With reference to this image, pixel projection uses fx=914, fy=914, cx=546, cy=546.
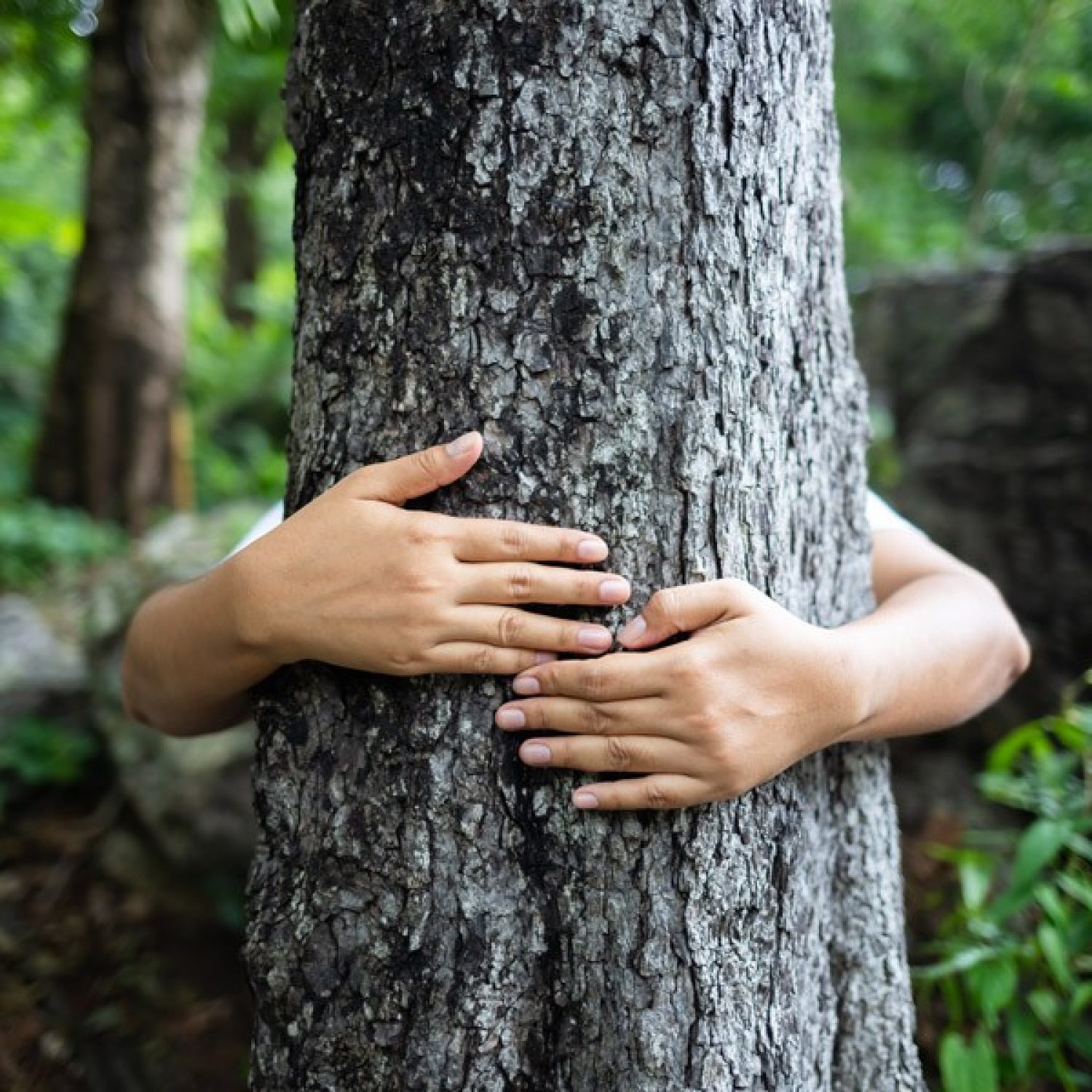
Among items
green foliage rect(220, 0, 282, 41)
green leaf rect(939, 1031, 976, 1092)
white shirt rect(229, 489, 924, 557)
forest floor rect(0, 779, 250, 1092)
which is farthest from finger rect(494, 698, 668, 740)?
forest floor rect(0, 779, 250, 1092)

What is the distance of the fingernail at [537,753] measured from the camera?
3.85 feet

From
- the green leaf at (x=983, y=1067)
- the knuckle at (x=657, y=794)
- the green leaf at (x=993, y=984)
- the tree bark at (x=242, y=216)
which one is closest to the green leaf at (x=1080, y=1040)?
the green leaf at (x=993, y=984)

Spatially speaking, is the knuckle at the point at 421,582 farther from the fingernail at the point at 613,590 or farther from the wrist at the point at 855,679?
the wrist at the point at 855,679

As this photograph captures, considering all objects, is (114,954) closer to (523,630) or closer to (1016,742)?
(523,630)

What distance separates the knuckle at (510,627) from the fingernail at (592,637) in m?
0.07

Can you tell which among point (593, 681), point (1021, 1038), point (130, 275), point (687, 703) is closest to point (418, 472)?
point (593, 681)

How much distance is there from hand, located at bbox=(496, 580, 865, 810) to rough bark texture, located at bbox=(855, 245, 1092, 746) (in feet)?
8.69

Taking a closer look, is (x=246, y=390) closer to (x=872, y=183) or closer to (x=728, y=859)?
(x=872, y=183)

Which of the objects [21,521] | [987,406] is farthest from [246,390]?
[987,406]

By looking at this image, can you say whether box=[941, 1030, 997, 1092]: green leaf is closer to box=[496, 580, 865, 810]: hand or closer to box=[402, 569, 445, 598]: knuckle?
box=[496, 580, 865, 810]: hand

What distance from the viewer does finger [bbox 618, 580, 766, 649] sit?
46.0 inches

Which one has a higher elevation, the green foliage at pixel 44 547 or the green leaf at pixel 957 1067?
the green foliage at pixel 44 547

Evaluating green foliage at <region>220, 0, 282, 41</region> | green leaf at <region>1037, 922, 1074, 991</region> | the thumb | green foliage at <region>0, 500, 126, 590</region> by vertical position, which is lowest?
green leaf at <region>1037, 922, 1074, 991</region>

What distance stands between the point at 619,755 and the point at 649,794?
0.20ft
